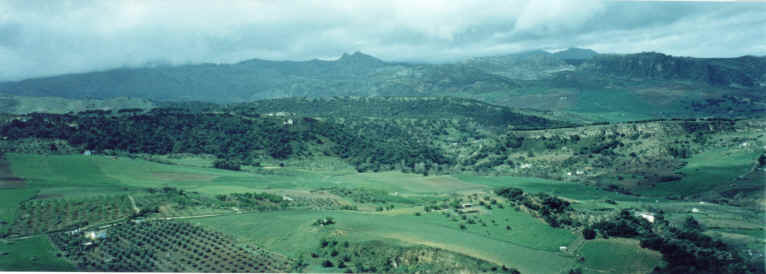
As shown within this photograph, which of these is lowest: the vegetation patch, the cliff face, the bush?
the bush

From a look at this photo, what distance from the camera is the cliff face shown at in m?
163

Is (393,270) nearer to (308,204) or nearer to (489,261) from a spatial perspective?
(489,261)

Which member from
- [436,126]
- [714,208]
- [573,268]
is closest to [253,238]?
[573,268]

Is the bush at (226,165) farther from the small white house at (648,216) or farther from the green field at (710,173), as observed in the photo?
the green field at (710,173)

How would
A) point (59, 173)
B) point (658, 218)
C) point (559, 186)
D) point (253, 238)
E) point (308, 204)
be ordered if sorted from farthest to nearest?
point (559, 186), point (59, 173), point (308, 204), point (658, 218), point (253, 238)

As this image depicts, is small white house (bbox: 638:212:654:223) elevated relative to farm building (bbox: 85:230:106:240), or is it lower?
lower

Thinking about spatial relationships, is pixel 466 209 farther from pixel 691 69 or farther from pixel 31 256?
pixel 691 69

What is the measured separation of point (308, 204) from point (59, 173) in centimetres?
2125

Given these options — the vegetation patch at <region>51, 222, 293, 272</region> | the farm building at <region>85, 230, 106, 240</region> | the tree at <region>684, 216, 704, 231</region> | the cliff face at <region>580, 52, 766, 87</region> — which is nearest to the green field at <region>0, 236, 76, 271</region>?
the vegetation patch at <region>51, 222, 293, 272</region>

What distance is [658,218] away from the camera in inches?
1302

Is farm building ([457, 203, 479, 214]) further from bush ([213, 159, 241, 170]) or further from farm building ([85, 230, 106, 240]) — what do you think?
bush ([213, 159, 241, 170])

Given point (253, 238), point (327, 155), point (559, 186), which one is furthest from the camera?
point (327, 155)

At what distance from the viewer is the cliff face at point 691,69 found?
16275 centimetres

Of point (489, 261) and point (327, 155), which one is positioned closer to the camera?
point (489, 261)
